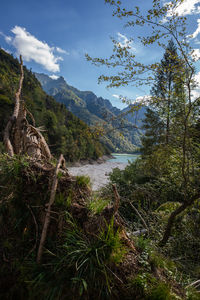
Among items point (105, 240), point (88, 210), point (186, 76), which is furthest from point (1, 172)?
point (186, 76)

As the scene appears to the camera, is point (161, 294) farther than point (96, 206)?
No

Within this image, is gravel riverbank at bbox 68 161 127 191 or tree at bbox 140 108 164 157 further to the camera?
tree at bbox 140 108 164 157

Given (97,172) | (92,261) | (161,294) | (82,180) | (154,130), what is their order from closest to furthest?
(161,294) → (92,261) → (82,180) → (154,130) → (97,172)

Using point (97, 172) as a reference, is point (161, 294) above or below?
above

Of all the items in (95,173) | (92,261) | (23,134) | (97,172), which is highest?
(23,134)

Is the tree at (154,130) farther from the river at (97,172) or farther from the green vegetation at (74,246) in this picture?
the river at (97,172)

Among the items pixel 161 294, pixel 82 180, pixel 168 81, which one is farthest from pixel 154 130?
pixel 161 294

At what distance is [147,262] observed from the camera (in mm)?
2100

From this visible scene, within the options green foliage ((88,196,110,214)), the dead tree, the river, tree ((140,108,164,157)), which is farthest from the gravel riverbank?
tree ((140,108,164,157))

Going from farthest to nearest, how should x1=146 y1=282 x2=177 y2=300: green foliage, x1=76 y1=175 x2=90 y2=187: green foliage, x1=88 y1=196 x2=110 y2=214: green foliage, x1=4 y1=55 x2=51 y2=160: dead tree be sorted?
x1=4 y1=55 x2=51 y2=160: dead tree, x1=76 y1=175 x2=90 y2=187: green foliage, x1=88 y1=196 x2=110 y2=214: green foliage, x1=146 y1=282 x2=177 y2=300: green foliage

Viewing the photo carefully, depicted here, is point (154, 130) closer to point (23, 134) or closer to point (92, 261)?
point (23, 134)

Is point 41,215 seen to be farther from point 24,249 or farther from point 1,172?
point 1,172

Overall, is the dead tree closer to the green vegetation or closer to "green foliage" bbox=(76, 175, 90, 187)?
the green vegetation

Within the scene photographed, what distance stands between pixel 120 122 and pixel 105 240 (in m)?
2.52
